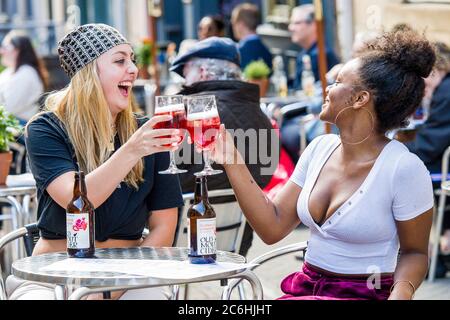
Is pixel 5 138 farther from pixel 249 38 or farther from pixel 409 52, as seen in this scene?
pixel 249 38

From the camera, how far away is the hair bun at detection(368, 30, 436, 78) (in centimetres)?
328

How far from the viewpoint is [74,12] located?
69.9ft

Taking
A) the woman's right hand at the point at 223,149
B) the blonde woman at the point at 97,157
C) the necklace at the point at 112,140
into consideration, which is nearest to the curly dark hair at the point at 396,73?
the woman's right hand at the point at 223,149

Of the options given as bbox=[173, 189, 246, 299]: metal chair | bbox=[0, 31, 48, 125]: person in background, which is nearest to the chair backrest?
bbox=[173, 189, 246, 299]: metal chair

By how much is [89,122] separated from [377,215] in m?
1.11

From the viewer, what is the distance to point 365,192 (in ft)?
10.5

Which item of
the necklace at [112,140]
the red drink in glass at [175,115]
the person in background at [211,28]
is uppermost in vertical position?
the red drink in glass at [175,115]

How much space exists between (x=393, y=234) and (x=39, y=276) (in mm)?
1145

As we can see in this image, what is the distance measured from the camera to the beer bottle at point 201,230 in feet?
9.88

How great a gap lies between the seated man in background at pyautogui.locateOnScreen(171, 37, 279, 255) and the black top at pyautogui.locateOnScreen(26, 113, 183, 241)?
1.16m

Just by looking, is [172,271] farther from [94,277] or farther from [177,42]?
[177,42]

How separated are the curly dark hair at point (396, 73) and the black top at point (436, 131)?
3.26 meters

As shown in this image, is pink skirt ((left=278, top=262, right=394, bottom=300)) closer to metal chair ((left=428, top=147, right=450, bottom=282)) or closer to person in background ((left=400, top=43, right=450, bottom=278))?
metal chair ((left=428, top=147, right=450, bottom=282))

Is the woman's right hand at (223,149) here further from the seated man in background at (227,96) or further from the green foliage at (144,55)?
the green foliage at (144,55)
